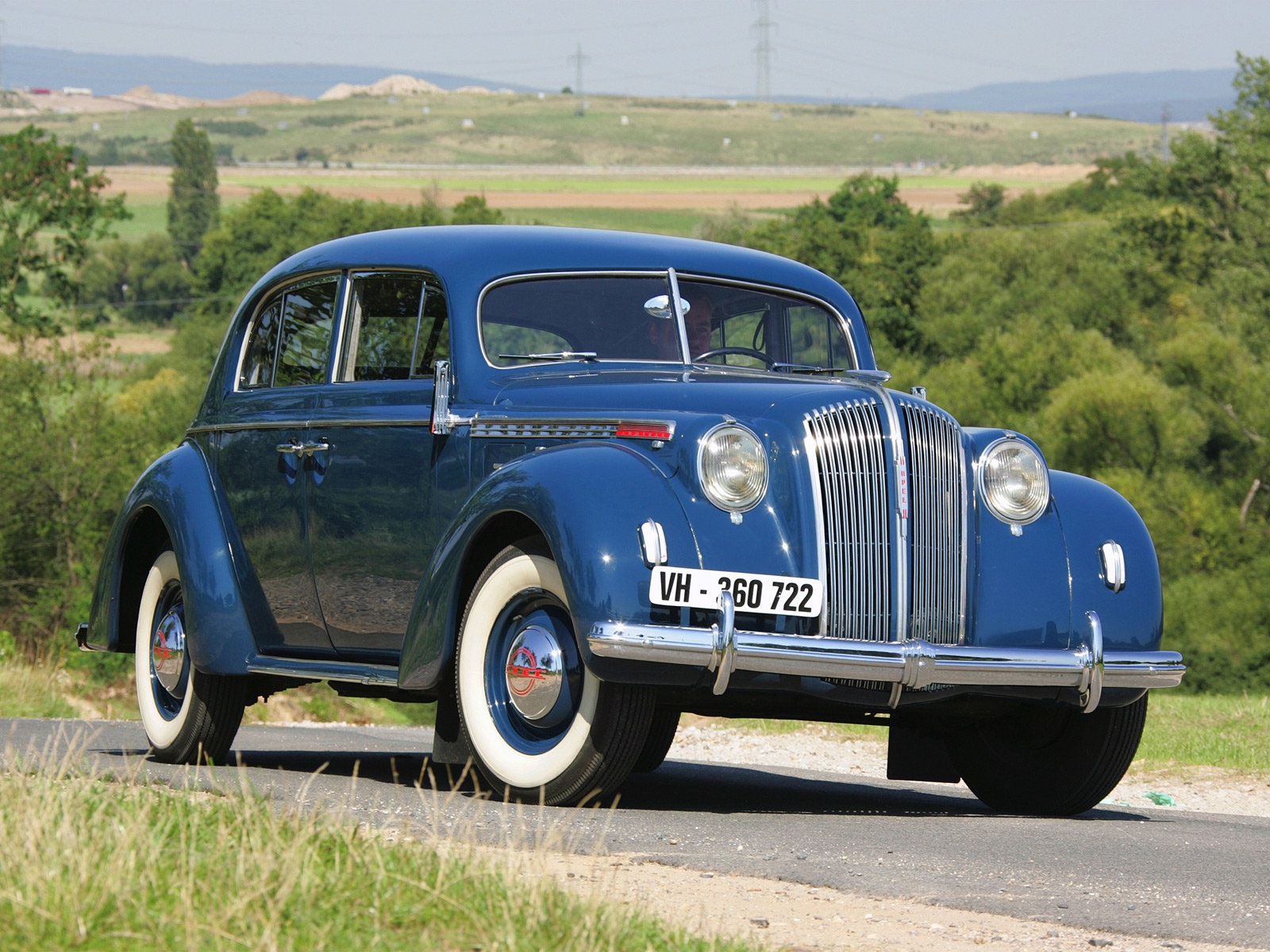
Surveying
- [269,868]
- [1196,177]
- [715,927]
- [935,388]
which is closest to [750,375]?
[715,927]

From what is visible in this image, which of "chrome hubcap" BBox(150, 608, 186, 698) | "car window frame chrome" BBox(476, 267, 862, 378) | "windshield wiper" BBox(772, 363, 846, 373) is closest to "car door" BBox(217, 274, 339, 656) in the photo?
"chrome hubcap" BBox(150, 608, 186, 698)

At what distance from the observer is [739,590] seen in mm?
5152

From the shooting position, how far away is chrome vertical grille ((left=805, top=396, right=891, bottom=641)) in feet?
17.4

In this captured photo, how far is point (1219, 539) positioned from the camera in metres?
40.1

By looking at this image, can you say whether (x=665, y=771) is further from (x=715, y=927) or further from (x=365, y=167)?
(x=365, y=167)

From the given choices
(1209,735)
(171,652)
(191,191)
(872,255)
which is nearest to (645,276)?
(171,652)

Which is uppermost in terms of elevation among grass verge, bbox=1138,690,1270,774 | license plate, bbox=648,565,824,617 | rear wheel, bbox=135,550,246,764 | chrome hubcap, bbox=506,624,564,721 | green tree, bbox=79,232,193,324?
license plate, bbox=648,565,824,617

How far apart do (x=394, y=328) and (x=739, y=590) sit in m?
2.32

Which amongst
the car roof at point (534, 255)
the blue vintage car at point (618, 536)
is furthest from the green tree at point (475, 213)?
Answer: the blue vintage car at point (618, 536)

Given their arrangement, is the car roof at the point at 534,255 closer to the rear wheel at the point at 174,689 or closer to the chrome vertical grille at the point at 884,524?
the chrome vertical grille at the point at 884,524

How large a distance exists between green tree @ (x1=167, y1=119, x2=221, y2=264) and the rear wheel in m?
104

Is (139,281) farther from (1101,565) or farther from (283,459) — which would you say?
(1101,565)

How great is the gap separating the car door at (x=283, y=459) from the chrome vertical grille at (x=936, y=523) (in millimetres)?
2626

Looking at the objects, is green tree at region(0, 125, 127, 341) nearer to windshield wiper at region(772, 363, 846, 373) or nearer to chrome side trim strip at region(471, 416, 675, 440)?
windshield wiper at region(772, 363, 846, 373)
